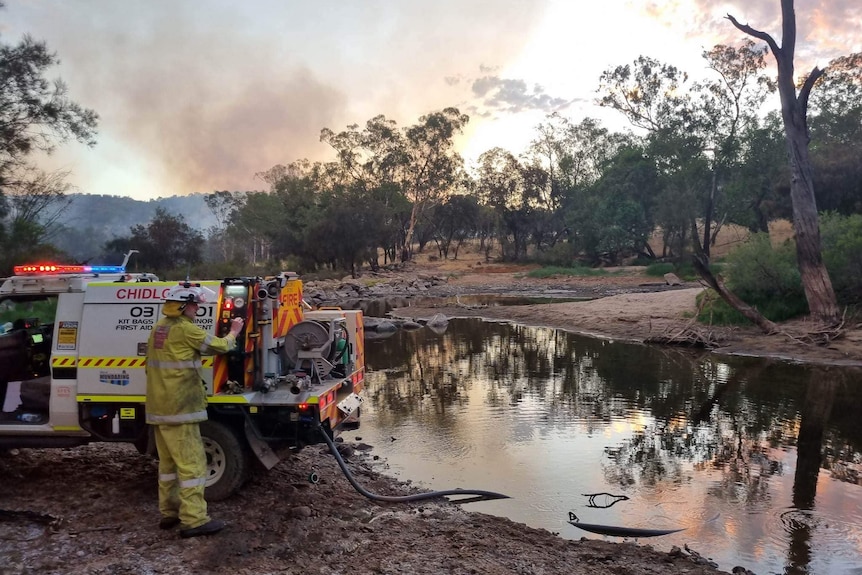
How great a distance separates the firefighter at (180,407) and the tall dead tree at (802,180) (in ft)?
58.2

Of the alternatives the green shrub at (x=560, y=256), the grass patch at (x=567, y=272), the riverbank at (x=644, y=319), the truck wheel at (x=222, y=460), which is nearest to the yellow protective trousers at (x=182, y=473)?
the truck wheel at (x=222, y=460)

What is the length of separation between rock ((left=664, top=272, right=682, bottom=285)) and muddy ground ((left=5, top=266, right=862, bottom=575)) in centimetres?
3587

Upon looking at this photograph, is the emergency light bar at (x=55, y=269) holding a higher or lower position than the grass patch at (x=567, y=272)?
lower

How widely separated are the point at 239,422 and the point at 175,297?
1.37 m

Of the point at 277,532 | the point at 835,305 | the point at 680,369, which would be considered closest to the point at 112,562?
the point at 277,532

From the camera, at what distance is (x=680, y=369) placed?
15.0 metres

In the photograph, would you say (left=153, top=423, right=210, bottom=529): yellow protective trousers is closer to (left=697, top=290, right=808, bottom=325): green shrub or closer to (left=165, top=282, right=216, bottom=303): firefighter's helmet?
(left=165, top=282, right=216, bottom=303): firefighter's helmet

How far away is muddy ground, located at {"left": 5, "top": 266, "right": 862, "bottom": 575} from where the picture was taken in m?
4.79

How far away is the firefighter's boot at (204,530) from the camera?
16.6ft

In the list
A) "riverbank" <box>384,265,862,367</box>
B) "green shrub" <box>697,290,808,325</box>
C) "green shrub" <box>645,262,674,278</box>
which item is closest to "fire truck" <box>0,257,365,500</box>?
"riverbank" <box>384,265,862,367</box>

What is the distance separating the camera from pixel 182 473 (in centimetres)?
515

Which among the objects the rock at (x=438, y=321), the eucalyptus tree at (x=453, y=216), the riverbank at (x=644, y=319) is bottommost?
the rock at (x=438, y=321)

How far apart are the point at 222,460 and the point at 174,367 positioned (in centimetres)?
121

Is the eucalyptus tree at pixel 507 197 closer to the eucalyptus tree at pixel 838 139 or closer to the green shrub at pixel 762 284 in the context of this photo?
the eucalyptus tree at pixel 838 139
